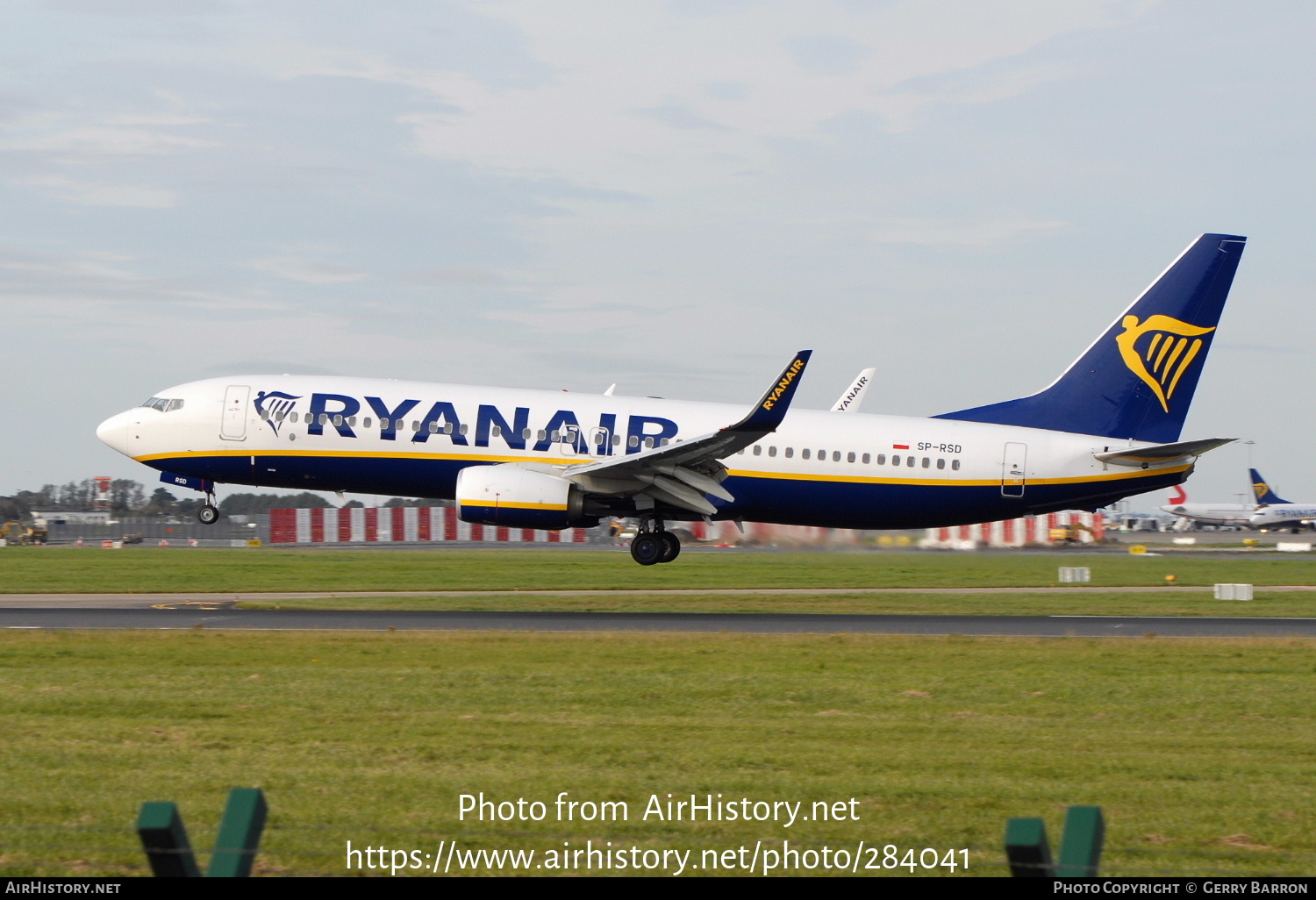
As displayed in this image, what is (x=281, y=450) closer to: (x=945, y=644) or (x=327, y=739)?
(x=945, y=644)

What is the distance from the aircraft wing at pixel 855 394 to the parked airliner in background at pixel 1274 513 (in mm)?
99774

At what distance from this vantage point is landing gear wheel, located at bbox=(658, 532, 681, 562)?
3225cm

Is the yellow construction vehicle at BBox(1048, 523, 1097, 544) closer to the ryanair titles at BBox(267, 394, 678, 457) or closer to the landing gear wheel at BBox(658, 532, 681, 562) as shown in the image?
the landing gear wheel at BBox(658, 532, 681, 562)

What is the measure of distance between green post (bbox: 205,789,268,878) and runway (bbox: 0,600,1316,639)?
1908cm

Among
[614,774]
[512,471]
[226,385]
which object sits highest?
[226,385]

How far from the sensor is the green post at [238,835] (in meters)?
5.45

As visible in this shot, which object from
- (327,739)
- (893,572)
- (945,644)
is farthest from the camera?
(893,572)

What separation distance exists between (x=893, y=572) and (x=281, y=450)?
24.9 m

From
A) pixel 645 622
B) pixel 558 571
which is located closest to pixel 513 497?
pixel 645 622

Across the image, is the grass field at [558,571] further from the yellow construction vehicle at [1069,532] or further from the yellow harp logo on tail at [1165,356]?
the yellow construction vehicle at [1069,532]

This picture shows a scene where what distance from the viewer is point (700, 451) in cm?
2950

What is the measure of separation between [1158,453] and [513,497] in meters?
15.3

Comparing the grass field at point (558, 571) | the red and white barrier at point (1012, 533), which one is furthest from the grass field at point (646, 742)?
the red and white barrier at point (1012, 533)

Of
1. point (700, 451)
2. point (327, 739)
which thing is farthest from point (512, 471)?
point (327, 739)
